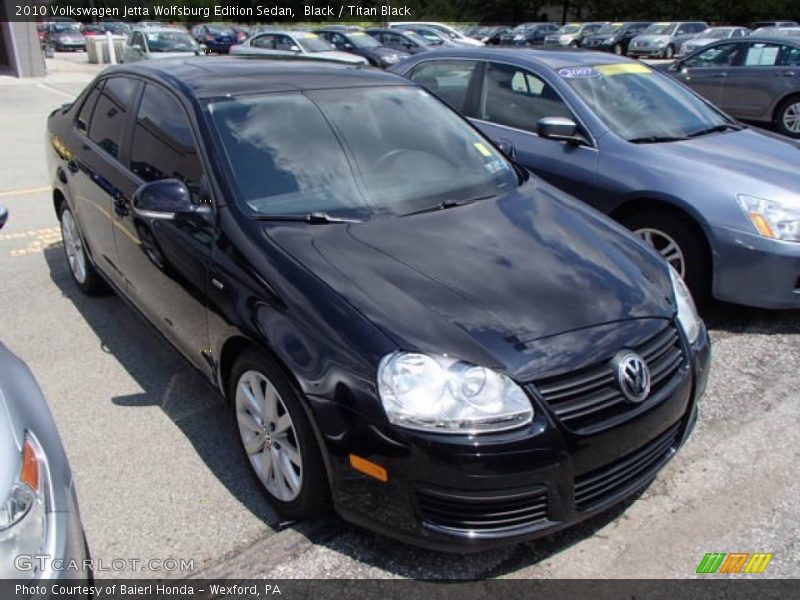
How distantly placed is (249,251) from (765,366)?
2923mm

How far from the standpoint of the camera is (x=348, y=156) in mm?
3131

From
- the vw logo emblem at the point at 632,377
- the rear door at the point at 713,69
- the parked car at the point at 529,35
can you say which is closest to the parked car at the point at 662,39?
the parked car at the point at 529,35

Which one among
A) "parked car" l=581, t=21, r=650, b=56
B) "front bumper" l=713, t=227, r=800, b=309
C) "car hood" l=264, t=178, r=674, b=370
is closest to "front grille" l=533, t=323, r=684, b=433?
"car hood" l=264, t=178, r=674, b=370

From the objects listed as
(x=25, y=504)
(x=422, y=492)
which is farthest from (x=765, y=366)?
(x=25, y=504)

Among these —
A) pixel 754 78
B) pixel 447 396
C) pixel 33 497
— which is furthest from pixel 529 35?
pixel 33 497

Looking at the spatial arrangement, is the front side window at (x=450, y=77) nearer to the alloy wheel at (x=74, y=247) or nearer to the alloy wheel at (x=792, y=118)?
the alloy wheel at (x=74, y=247)

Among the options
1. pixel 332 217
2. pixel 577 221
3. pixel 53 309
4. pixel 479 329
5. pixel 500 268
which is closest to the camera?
pixel 479 329

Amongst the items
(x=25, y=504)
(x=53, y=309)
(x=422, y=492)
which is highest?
(x=25, y=504)

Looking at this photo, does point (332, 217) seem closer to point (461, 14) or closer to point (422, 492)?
point (422, 492)

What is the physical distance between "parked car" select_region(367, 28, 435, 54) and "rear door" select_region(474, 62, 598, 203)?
62.8 feet

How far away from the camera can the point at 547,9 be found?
63875 mm

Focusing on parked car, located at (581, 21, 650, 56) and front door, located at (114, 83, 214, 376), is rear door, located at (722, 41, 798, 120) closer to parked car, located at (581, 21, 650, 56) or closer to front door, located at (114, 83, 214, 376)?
front door, located at (114, 83, 214, 376)

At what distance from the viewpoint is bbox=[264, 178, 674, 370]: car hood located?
2.29m

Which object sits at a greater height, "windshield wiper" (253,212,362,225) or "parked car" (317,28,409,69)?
"windshield wiper" (253,212,362,225)
